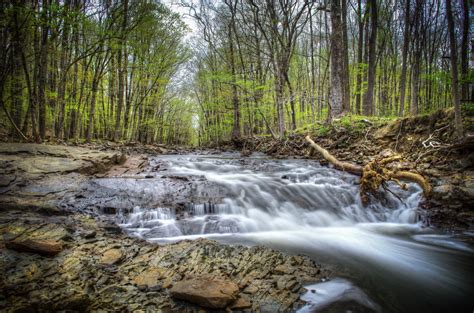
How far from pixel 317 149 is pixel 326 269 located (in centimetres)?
622

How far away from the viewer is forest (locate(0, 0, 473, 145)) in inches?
302

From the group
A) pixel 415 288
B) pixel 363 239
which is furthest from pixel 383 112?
pixel 415 288

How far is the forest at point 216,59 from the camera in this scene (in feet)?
25.2

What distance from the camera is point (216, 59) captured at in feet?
80.3

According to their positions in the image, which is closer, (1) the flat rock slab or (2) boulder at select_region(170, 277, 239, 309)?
(2) boulder at select_region(170, 277, 239, 309)

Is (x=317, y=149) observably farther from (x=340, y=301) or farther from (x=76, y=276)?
(x=76, y=276)

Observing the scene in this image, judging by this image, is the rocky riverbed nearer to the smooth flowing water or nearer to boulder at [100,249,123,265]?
boulder at [100,249,123,265]

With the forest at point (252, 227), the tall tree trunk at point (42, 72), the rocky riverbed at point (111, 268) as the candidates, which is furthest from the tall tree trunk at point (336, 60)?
the tall tree trunk at point (42, 72)

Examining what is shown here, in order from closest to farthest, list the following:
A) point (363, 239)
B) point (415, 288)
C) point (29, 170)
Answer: point (415, 288), point (363, 239), point (29, 170)

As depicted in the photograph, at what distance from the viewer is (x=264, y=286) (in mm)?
2359

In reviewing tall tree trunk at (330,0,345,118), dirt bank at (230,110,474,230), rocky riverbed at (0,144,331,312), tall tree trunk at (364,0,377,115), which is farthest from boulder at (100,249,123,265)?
tall tree trunk at (364,0,377,115)

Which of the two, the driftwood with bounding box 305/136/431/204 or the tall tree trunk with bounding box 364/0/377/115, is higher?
the tall tree trunk with bounding box 364/0/377/115

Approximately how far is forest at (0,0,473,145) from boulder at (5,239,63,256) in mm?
5810

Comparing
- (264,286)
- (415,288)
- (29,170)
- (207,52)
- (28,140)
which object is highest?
(207,52)
